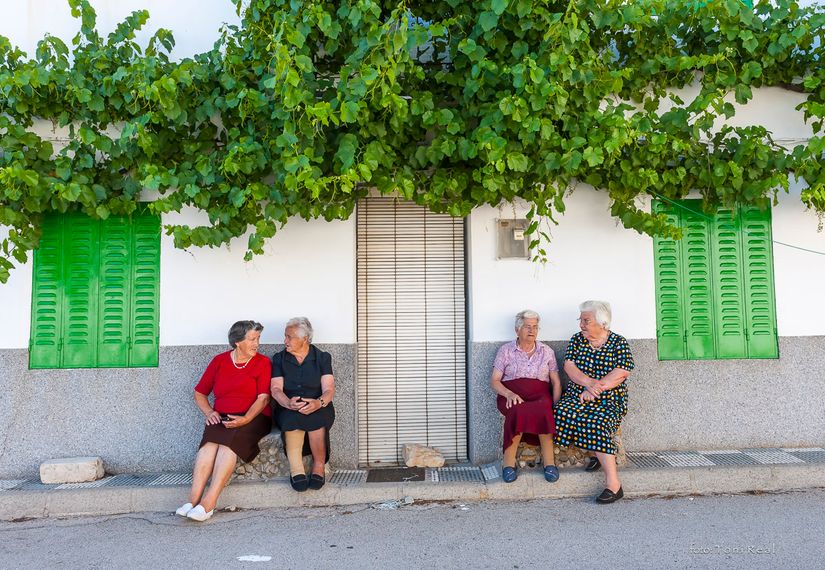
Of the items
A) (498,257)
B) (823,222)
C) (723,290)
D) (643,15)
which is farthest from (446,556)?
(823,222)

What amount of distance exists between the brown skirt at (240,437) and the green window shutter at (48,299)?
171 centimetres

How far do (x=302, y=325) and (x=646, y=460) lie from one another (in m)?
3.05

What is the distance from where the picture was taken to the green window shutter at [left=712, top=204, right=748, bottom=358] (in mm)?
5676

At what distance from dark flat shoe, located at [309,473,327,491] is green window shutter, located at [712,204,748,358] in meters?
3.59

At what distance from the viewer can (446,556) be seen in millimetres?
3934

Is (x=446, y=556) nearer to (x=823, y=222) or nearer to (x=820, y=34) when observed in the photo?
(x=823, y=222)

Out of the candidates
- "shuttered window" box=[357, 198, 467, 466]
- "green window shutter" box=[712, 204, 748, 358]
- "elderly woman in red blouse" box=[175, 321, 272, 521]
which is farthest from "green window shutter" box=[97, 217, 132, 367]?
"green window shutter" box=[712, 204, 748, 358]

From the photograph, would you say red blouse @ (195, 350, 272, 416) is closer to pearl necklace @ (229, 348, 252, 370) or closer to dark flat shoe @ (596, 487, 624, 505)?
pearl necklace @ (229, 348, 252, 370)

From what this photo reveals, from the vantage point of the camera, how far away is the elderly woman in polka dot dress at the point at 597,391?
4785 mm

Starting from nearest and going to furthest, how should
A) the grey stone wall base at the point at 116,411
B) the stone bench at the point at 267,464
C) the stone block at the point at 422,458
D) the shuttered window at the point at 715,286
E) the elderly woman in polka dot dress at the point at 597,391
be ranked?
the elderly woman in polka dot dress at the point at 597,391
the stone bench at the point at 267,464
the grey stone wall base at the point at 116,411
the stone block at the point at 422,458
the shuttered window at the point at 715,286

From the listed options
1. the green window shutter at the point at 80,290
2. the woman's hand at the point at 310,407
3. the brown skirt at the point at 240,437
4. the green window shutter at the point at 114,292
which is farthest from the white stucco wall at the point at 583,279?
the green window shutter at the point at 80,290

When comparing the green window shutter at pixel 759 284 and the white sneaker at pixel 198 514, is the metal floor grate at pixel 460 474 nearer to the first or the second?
the white sneaker at pixel 198 514

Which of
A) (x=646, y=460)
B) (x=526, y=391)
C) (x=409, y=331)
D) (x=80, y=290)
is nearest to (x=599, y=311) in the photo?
(x=526, y=391)

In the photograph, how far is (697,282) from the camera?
570 cm
